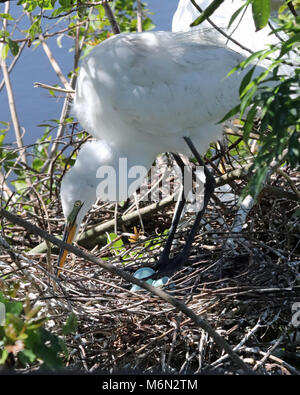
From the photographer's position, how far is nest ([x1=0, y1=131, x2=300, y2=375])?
77.7 inches

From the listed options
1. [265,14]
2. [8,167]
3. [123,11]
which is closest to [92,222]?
[8,167]

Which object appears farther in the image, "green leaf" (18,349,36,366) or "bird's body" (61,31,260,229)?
"bird's body" (61,31,260,229)

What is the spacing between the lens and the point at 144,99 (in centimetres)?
250

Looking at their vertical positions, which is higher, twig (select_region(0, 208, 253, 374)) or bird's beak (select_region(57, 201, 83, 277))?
bird's beak (select_region(57, 201, 83, 277))

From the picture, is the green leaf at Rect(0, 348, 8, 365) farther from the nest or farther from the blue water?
the blue water

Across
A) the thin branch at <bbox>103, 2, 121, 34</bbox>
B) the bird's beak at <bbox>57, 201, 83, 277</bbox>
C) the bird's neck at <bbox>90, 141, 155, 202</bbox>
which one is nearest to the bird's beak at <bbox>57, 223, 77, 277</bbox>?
the bird's beak at <bbox>57, 201, 83, 277</bbox>

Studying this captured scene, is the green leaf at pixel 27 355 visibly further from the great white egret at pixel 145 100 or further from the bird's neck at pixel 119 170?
the bird's neck at pixel 119 170

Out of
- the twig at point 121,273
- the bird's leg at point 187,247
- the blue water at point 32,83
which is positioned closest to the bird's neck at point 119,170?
the bird's leg at point 187,247

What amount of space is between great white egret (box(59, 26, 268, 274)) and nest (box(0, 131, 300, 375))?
0.23 meters

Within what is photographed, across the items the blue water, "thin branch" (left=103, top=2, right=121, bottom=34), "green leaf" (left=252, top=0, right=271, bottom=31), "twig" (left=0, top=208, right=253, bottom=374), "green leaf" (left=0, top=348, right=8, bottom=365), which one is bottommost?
"green leaf" (left=0, top=348, right=8, bottom=365)

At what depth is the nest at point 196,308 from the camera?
6.48 ft

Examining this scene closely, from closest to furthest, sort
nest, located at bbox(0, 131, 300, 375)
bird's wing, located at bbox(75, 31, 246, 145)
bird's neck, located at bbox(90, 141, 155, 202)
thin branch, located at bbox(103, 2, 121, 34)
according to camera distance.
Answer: nest, located at bbox(0, 131, 300, 375) < bird's wing, located at bbox(75, 31, 246, 145) < bird's neck, located at bbox(90, 141, 155, 202) < thin branch, located at bbox(103, 2, 121, 34)

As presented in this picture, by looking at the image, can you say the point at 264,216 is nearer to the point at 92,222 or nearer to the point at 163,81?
the point at 163,81

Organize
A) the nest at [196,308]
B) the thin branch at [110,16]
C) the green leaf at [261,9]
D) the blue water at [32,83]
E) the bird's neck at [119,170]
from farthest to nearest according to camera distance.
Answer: the blue water at [32,83]
the thin branch at [110,16]
the bird's neck at [119,170]
the nest at [196,308]
the green leaf at [261,9]
